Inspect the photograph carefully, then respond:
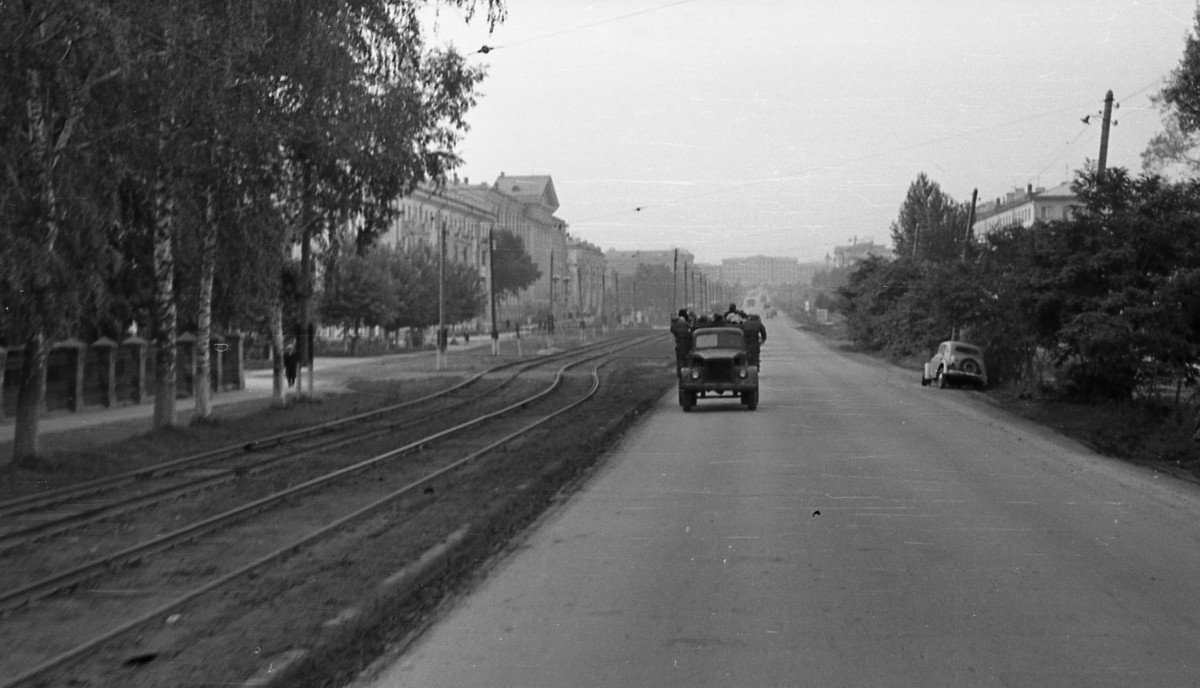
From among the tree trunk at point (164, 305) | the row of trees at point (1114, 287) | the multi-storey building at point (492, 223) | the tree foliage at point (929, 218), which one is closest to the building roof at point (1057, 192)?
the tree foliage at point (929, 218)

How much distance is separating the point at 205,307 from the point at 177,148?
8595 millimetres

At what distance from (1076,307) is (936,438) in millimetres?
8620

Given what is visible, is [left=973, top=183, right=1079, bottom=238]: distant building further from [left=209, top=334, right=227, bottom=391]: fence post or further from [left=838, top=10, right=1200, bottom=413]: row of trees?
[left=209, top=334, right=227, bottom=391]: fence post

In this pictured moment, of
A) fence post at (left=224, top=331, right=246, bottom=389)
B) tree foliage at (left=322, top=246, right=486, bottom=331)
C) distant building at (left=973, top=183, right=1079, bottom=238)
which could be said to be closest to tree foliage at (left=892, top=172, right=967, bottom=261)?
distant building at (left=973, top=183, right=1079, bottom=238)

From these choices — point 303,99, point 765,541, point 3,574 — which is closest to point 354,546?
point 3,574

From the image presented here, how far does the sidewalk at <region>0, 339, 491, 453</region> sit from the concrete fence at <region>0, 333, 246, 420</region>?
13.1 inches

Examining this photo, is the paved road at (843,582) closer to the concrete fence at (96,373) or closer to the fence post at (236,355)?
the concrete fence at (96,373)

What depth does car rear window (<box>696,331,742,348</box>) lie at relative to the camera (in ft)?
112

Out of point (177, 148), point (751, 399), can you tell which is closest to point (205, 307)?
point (177, 148)

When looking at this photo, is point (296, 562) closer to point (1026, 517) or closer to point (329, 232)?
point (1026, 517)

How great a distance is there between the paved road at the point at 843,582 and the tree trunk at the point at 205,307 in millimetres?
8547

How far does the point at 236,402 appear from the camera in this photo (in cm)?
3647

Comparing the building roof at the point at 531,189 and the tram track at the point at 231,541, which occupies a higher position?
the building roof at the point at 531,189

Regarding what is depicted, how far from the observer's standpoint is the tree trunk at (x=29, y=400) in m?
19.3
